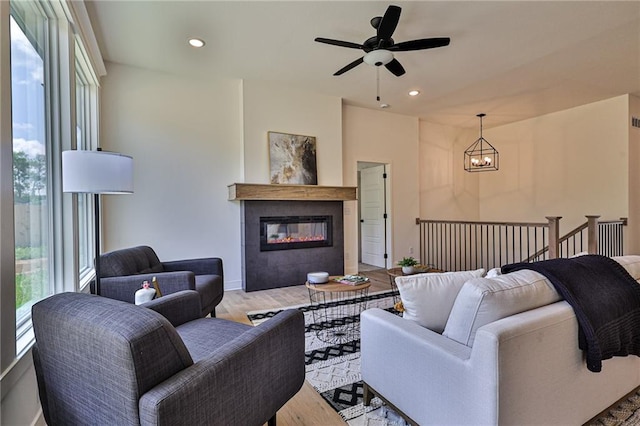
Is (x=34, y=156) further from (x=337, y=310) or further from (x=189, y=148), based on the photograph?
(x=337, y=310)

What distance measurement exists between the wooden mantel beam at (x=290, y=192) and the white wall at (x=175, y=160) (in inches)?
17.0

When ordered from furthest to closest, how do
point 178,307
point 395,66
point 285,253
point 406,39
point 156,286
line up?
point 285,253 < point 406,39 < point 395,66 < point 156,286 < point 178,307

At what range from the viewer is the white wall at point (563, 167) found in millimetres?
5469

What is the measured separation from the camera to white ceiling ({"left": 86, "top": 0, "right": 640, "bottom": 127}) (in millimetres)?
2988

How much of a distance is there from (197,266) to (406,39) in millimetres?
3424

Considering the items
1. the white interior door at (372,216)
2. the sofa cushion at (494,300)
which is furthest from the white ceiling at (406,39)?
the sofa cushion at (494,300)

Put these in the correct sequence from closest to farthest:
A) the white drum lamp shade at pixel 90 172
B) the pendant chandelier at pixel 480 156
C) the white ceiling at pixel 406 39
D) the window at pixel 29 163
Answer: the window at pixel 29 163 < the white drum lamp shade at pixel 90 172 < the white ceiling at pixel 406 39 < the pendant chandelier at pixel 480 156

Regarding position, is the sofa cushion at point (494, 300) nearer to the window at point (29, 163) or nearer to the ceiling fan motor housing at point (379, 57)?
the window at point (29, 163)

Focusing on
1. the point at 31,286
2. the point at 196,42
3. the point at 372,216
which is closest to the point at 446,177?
the point at 372,216

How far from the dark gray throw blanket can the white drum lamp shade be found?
2343 mm

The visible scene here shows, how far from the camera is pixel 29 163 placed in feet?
6.20

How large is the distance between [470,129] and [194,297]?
7.36 m

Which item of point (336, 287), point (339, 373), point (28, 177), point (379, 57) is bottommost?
point (339, 373)

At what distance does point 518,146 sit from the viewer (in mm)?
6844
